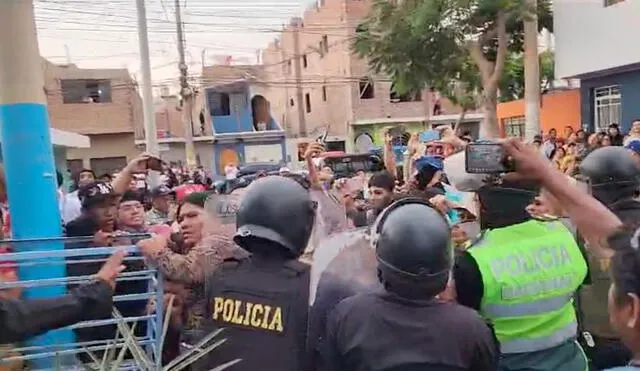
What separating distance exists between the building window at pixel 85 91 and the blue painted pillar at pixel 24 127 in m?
29.2

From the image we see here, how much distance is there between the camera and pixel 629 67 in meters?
15.0

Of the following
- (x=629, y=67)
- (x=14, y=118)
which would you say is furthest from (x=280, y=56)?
(x=14, y=118)

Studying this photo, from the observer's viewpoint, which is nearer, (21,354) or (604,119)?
(21,354)

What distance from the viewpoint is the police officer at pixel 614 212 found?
2.98 metres

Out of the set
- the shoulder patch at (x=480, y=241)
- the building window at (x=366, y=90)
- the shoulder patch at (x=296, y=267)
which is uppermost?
the building window at (x=366, y=90)

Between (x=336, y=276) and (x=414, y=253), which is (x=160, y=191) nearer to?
(x=336, y=276)

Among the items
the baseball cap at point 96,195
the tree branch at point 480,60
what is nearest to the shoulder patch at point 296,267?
the baseball cap at point 96,195

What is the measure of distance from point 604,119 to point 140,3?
11.4 m

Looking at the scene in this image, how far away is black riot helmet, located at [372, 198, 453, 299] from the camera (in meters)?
2.05

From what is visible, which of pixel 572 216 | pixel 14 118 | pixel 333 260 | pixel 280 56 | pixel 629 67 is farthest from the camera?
pixel 280 56

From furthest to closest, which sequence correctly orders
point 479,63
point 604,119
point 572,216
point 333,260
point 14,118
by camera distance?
point 604,119, point 479,63, point 14,118, point 572,216, point 333,260

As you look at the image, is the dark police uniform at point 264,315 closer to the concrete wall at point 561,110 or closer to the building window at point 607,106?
the building window at point 607,106

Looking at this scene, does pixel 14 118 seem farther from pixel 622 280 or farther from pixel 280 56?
pixel 280 56

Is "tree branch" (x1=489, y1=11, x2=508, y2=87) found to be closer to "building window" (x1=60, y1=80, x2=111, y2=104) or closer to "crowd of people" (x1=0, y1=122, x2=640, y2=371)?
"crowd of people" (x1=0, y1=122, x2=640, y2=371)
